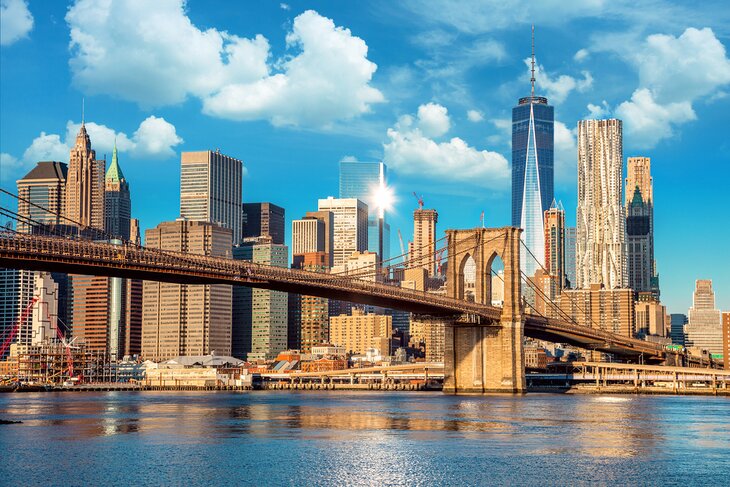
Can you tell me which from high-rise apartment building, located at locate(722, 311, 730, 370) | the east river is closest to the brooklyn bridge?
the east river

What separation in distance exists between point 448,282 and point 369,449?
2243 inches

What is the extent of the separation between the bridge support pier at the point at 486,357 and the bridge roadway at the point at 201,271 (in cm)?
216

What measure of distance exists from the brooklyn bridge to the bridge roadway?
0.20 feet

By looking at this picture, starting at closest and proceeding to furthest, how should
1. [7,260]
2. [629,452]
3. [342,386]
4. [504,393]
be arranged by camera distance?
[629,452] < [7,260] < [504,393] < [342,386]

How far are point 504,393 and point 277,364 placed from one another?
348 feet

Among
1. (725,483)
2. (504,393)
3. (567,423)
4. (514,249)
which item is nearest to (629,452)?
(725,483)

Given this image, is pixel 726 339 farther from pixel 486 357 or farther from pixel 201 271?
pixel 201 271

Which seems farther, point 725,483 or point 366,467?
point 366,467

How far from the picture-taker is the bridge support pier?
95.9 metres

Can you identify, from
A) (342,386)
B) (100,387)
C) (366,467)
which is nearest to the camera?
(366,467)

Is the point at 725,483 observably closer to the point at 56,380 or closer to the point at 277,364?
the point at 56,380

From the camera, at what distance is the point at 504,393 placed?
96125 millimetres

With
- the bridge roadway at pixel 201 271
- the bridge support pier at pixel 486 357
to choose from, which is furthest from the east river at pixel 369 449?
the bridge support pier at pixel 486 357

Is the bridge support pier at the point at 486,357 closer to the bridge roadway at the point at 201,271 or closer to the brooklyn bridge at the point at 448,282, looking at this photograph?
the brooklyn bridge at the point at 448,282
